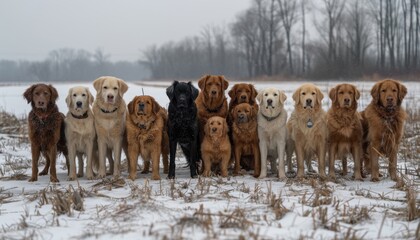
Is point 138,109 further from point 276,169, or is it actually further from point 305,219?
point 305,219

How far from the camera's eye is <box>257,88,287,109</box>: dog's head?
7119mm

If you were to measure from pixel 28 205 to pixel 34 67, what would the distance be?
142937mm

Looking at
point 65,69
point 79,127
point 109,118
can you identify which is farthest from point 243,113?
point 65,69

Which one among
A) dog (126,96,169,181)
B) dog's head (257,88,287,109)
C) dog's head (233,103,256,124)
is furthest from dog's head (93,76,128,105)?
dog's head (257,88,287,109)

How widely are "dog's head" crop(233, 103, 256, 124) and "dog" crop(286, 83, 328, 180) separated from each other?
2.44ft

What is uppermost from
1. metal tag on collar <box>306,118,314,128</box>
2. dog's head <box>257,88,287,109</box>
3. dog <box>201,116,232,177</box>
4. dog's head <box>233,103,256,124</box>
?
dog's head <box>257,88,287,109</box>

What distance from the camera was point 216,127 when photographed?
703cm

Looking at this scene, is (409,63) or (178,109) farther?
(409,63)

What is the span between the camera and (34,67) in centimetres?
13675

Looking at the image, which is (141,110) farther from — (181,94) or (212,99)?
(212,99)

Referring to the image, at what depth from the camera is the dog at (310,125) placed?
7.03 m

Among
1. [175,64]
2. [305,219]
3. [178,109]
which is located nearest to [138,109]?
[178,109]

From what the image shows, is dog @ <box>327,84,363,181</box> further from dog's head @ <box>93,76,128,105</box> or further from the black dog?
dog's head @ <box>93,76,128,105</box>

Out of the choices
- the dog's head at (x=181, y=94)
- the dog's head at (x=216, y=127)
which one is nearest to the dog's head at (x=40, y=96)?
the dog's head at (x=181, y=94)
